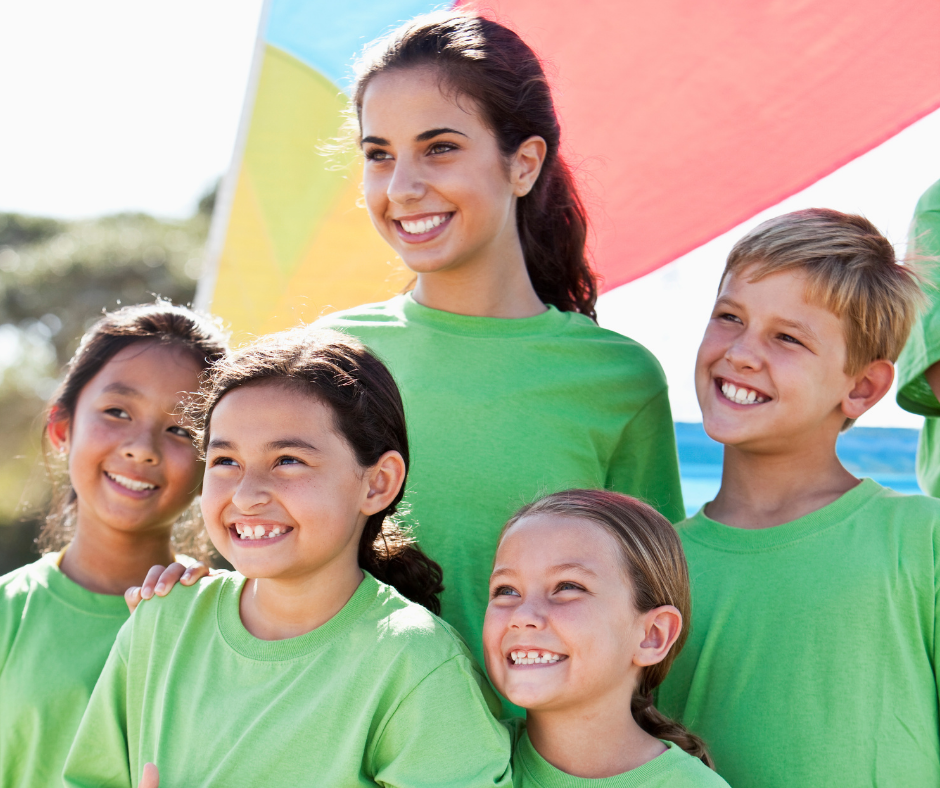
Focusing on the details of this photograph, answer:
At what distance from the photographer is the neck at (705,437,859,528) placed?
2.32 meters

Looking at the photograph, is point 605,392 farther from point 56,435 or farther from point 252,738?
point 56,435

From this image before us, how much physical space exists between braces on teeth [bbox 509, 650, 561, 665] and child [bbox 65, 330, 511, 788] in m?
0.09

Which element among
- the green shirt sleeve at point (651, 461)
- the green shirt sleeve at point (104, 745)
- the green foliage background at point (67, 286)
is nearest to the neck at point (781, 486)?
the green shirt sleeve at point (651, 461)

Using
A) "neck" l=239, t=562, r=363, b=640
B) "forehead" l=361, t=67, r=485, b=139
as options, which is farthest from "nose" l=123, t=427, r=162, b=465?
"forehead" l=361, t=67, r=485, b=139

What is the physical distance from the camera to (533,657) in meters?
1.99

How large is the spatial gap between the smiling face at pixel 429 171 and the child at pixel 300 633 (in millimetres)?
443

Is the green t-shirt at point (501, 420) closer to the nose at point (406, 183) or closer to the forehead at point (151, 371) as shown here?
the nose at point (406, 183)

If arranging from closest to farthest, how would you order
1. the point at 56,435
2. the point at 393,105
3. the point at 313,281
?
the point at 393,105 → the point at 56,435 → the point at 313,281

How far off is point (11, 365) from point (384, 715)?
1530 cm

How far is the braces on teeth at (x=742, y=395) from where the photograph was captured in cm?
235

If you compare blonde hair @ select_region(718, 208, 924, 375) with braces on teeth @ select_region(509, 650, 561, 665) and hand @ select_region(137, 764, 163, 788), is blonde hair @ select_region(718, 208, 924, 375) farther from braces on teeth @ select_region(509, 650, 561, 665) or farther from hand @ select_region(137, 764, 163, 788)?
hand @ select_region(137, 764, 163, 788)

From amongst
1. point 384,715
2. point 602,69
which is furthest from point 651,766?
point 602,69

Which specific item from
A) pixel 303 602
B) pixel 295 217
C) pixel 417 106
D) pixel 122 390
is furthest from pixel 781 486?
pixel 295 217

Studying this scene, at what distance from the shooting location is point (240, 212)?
4.64 m
